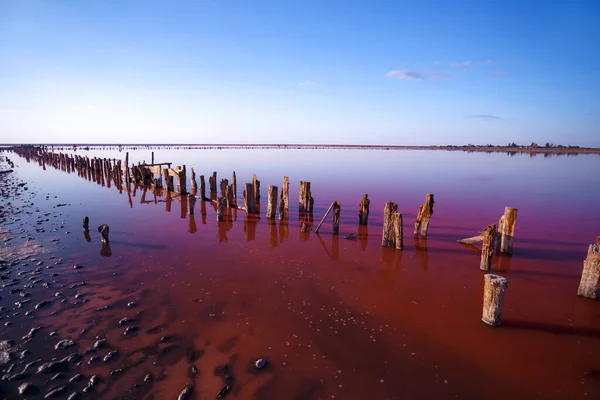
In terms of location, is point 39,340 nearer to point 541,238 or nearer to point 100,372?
point 100,372

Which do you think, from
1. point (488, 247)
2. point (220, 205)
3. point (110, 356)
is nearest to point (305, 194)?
point (220, 205)

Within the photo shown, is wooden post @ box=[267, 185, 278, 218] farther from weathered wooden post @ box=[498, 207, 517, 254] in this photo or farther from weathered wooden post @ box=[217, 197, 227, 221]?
weathered wooden post @ box=[498, 207, 517, 254]

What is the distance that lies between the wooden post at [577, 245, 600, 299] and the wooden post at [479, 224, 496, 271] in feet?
6.20

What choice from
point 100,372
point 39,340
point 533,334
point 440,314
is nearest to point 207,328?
point 100,372

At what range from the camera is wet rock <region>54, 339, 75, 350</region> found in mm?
5160

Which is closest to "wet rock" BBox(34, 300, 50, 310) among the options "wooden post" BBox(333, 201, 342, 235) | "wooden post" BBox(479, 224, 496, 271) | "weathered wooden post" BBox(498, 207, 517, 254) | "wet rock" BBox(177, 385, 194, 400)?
"wet rock" BBox(177, 385, 194, 400)

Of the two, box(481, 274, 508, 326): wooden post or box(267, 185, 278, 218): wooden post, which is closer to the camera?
box(481, 274, 508, 326): wooden post

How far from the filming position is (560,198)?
19.2 meters

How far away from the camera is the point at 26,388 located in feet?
14.1

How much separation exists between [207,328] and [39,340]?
285 cm

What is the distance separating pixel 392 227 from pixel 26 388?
30.5 feet

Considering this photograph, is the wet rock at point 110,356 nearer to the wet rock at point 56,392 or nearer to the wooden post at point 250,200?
the wet rock at point 56,392

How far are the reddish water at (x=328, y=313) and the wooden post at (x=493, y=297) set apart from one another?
0.24m

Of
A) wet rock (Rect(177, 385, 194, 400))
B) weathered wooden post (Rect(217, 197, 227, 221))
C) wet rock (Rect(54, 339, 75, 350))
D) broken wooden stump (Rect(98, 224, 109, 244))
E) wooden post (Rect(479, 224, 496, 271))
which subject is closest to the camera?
wet rock (Rect(177, 385, 194, 400))
